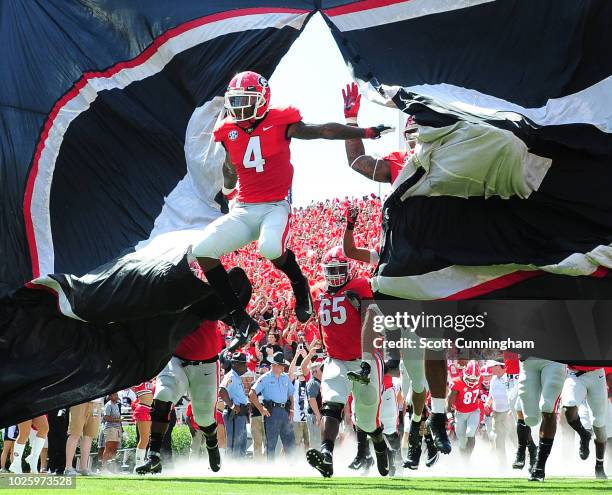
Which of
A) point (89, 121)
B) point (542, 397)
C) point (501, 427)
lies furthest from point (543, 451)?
point (89, 121)

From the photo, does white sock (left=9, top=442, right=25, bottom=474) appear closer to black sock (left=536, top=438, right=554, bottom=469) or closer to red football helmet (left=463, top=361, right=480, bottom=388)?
red football helmet (left=463, top=361, right=480, bottom=388)

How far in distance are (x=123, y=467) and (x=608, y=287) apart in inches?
316

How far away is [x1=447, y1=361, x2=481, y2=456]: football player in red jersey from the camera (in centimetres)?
1515

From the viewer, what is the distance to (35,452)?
13.1m

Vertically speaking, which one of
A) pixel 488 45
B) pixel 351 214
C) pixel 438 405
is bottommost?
pixel 438 405

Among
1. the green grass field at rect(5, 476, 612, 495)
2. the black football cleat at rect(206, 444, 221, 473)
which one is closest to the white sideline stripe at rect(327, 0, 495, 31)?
the green grass field at rect(5, 476, 612, 495)

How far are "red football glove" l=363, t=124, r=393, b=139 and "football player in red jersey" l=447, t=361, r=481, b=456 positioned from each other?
725cm

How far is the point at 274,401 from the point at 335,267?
4.19 meters

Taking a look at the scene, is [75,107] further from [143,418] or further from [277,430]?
[277,430]

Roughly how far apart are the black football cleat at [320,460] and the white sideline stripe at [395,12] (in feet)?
12.3

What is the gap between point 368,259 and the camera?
→ 10922mm

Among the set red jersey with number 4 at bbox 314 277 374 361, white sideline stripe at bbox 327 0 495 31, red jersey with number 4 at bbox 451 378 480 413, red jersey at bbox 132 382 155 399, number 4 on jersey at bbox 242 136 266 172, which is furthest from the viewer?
red jersey with number 4 at bbox 451 378 480 413

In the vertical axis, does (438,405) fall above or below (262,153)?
below

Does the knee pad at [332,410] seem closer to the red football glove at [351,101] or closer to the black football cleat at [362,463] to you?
the black football cleat at [362,463]
